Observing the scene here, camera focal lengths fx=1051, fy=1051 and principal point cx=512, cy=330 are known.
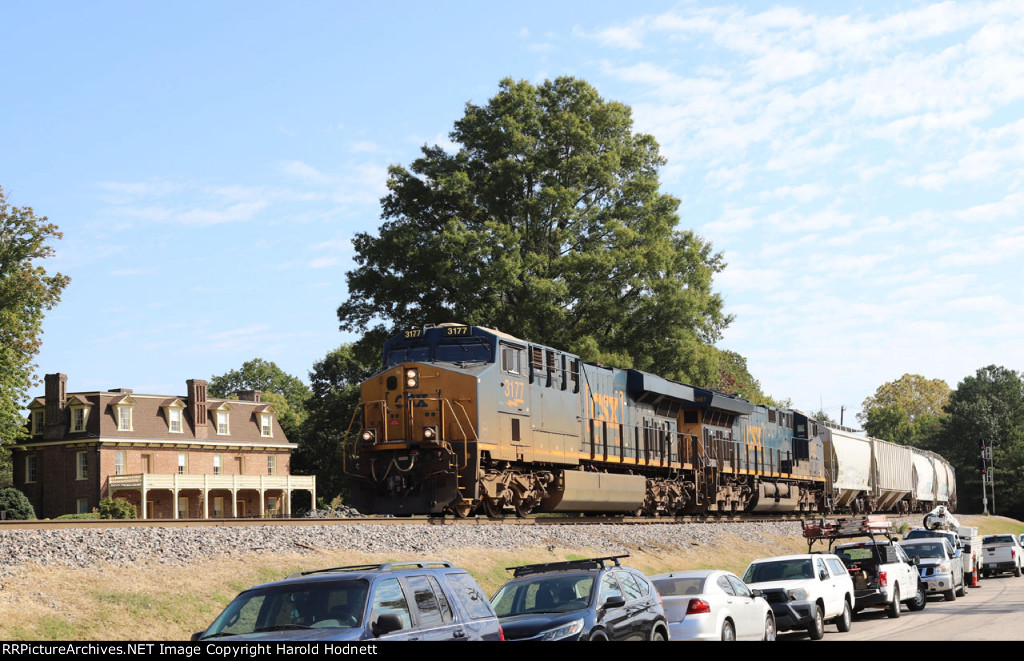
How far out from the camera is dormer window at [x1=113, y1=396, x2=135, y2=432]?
61.8 metres

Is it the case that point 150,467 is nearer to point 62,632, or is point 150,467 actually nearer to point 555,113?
point 555,113


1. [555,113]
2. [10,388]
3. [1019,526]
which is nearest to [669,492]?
[555,113]

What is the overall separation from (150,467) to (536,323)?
101ft

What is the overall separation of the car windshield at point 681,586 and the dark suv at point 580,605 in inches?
58.4

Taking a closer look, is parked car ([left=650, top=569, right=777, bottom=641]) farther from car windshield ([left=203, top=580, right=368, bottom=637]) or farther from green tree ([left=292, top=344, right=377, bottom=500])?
green tree ([left=292, top=344, right=377, bottom=500])

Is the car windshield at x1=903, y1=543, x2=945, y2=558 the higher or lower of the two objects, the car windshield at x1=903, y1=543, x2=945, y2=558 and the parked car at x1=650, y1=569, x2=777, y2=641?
the lower

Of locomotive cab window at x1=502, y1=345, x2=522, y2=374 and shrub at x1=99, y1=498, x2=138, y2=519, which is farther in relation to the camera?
shrub at x1=99, y1=498, x2=138, y2=519

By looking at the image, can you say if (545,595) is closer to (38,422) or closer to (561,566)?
(561,566)

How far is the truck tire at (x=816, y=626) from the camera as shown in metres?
17.8

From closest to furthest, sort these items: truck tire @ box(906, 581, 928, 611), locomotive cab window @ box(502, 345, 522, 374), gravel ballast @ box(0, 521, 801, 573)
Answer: gravel ballast @ box(0, 521, 801, 573), truck tire @ box(906, 581, 928, 611), locomotive cab window @ box(502, 345, 522, 374)

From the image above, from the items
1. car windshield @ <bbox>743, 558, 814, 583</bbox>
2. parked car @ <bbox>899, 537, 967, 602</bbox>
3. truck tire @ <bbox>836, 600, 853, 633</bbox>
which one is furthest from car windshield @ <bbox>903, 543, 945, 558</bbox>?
car windshield @ <bbox>743, 558, 814, 583</bbox>

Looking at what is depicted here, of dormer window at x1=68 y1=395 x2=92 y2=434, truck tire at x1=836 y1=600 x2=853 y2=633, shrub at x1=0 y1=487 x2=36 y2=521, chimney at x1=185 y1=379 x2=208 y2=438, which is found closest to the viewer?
truck tire at x1=836 y1=600 x2=853 y2=633

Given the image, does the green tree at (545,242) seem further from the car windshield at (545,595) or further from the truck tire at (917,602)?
the car windshield at (545,595)

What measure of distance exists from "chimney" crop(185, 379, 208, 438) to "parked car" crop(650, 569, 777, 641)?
179 ft
